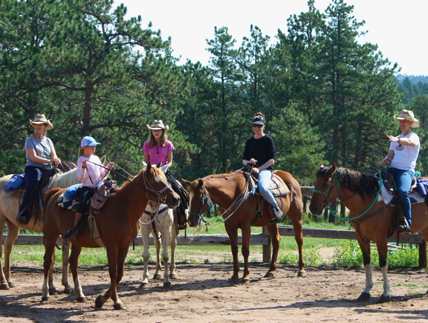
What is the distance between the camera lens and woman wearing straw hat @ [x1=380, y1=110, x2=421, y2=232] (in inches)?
307

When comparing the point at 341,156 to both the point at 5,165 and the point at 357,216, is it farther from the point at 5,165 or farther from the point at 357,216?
the point at 357,216

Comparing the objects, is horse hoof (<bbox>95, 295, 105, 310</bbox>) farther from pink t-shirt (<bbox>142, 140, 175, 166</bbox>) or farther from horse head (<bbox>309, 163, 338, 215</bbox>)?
horse head (<bbox>309, 163, 338, 215</bbox>)

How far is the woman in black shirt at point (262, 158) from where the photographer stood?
9.57 m

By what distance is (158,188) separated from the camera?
262 inches

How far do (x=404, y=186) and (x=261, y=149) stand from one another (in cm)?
304

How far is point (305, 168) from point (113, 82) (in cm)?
1875

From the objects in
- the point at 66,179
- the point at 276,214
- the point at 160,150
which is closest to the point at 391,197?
the point at 276,214

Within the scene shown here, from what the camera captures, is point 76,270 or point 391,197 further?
point 391,197

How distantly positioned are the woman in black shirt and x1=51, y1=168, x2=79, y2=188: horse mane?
3.42 metres

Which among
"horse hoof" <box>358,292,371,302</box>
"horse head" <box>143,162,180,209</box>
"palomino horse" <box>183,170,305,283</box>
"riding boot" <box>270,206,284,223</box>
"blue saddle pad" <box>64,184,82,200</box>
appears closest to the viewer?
"horse head" <box>143,162,180,209</box>

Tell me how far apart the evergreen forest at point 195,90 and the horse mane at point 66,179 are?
14496 mm

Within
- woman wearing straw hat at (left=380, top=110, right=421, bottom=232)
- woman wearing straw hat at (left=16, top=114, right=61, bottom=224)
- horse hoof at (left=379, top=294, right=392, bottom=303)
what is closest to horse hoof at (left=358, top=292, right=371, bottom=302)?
horse hoof at (left=379, top=294, right=392, bottom=303)

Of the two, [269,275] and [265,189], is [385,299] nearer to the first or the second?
[269,275]

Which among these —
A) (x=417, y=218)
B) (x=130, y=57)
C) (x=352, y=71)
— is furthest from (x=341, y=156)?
(x=417, y=218)
